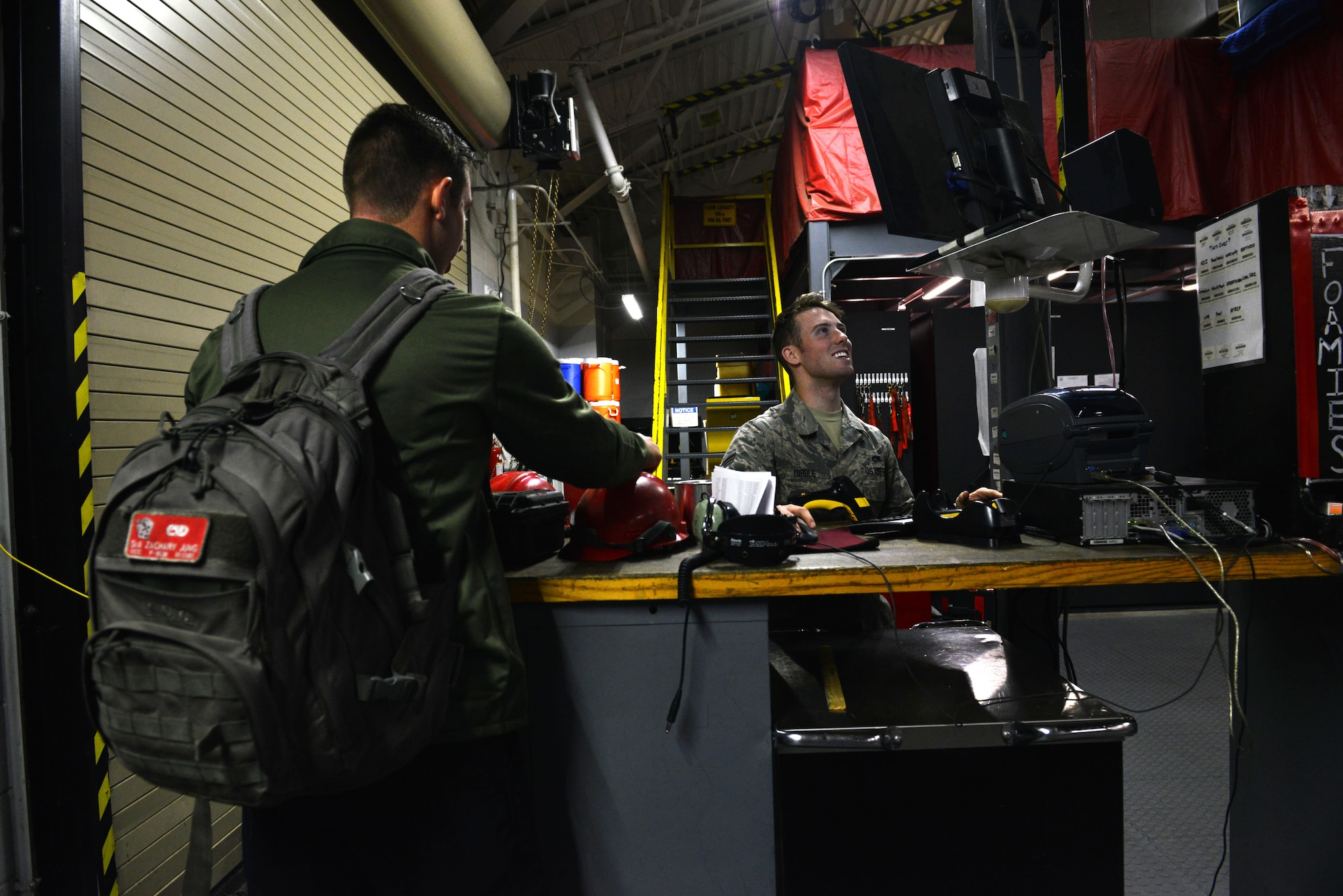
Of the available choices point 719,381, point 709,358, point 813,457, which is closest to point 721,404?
point 719,381

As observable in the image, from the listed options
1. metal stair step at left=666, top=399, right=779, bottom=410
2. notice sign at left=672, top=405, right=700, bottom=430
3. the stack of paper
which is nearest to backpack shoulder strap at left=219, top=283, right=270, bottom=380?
the stack of paper

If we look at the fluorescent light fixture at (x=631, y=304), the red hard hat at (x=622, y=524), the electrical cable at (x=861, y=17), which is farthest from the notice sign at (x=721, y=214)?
the red hard hat at (x=622, y=524)

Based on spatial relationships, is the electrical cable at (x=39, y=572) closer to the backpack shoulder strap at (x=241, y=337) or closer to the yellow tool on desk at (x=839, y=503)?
the backpack shoulder strap at (x=241, y=337)

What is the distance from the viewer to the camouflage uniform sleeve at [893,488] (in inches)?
116

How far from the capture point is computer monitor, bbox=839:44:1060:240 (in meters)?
1.62

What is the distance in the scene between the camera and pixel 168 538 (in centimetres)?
87

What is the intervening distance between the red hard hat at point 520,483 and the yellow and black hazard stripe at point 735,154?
10057 millimetres

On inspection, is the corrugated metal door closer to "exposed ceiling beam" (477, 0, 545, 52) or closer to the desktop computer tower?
"exposed ceiling beam" (477, 0, 545, 52)

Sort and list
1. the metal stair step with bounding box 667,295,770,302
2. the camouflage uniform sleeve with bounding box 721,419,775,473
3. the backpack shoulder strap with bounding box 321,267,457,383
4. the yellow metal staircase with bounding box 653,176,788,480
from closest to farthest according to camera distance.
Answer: the backpack shoulder strap with bounding box 321,267,457,383
the camouflage uniform sleeve with bounding box 721,419,775,473
the yellow metal staircase with bounding box 653,176,788,480
the metal stair step with bounding box 667,295,770,302

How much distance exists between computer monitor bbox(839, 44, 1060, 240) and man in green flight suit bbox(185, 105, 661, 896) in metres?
1.04

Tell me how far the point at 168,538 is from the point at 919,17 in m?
9.94

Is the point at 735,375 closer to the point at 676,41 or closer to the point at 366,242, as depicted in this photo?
the point at 676,41

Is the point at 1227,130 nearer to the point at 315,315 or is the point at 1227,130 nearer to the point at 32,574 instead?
the point at 315,315

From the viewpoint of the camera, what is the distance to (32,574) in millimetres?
1843
